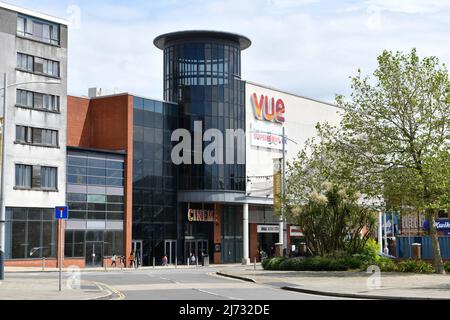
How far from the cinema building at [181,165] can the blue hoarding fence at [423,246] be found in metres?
24.0

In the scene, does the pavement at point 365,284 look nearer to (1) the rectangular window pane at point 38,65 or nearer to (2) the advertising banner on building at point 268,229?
(1) the rectangular window pane at point 38,65

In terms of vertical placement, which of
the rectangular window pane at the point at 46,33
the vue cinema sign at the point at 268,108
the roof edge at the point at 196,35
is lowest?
the vue cinema sign at the point at 268,108

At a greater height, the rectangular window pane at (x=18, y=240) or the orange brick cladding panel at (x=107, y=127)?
the orange brick cladding panel at (x=107, y=127)

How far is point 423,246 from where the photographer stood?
44469 millimetres

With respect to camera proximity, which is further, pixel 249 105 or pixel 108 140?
pixel 249 105

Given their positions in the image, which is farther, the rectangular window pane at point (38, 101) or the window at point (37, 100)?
the rectangular window pane at point (38, 101)

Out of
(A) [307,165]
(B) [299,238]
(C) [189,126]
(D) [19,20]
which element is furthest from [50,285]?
(B) [299,238]

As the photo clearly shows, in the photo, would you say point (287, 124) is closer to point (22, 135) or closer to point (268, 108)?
point (268, 108)

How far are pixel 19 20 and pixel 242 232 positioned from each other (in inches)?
1217

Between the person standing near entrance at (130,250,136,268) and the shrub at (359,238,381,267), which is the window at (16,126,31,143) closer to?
the person standing near entrance at (130,250,136,268)

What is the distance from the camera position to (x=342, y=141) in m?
37.4

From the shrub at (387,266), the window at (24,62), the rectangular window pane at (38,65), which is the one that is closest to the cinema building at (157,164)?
the rectangular window pane at (38,65)

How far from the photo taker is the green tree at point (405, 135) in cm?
3466
